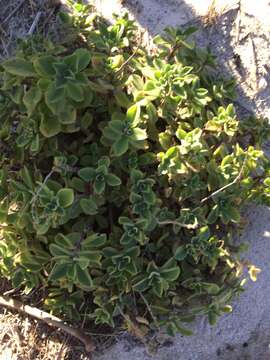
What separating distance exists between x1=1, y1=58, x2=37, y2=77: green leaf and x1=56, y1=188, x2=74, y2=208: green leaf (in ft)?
1.30

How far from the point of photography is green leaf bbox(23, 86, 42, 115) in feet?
5.61

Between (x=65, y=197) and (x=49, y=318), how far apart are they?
683mm

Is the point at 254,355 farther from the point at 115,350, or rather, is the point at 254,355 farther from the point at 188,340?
the point at 115,350

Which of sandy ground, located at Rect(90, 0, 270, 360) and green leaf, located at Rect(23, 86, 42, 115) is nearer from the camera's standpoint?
green leaf, located at Rect(23, 86, 42, 115)

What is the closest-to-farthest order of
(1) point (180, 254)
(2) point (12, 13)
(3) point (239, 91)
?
(1) point (180, 254)
(3) point (239, 91)
(2) point (12, 13)

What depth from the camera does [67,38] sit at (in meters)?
2.12

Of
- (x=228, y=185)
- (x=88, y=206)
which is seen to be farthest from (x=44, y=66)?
(x=228, y=185)

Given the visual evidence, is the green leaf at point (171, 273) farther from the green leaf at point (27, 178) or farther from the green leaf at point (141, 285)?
the green leaf at point (27, 178)

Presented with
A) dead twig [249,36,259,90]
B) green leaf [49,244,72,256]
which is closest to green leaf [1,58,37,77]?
green leaf [49,244,72,256]

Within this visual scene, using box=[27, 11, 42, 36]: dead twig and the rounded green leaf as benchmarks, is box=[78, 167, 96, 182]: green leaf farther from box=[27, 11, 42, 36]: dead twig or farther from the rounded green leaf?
box=[27, 11, 42, 36]: dead twig

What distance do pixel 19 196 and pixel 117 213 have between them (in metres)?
0.40

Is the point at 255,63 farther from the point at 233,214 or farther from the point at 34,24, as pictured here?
the point at 34,24

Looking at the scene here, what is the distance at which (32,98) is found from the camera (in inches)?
67.9

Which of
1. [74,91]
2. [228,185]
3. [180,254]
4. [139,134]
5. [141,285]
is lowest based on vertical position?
[141,285]
